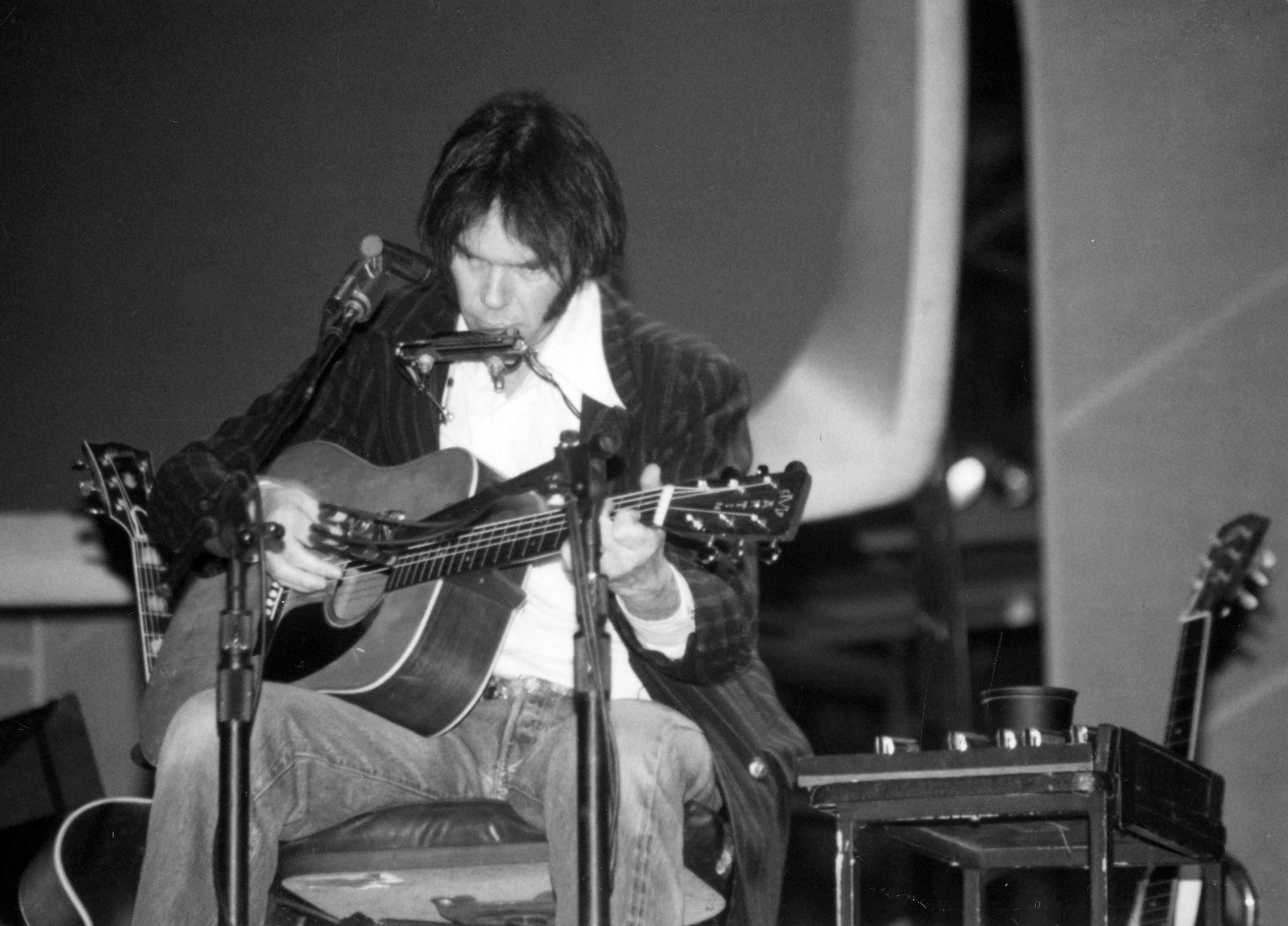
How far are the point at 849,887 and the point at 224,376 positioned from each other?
1.97 metres

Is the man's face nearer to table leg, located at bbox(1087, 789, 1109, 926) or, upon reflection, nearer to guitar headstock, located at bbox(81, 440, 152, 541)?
guitar headstock, located at bbox(81, 440, 152, 541)

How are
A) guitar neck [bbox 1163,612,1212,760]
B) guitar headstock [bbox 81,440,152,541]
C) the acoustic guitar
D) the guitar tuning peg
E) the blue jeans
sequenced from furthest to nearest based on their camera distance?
1. guitar headstock [bbox 81,440,152,541]
2. the guitar tuning peg
3. guitar neck [bbox 1163,612,1212,760]
4. the acoustic guitar
5. the blue jeans

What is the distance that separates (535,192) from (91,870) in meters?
1.39

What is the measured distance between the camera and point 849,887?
2.07 m

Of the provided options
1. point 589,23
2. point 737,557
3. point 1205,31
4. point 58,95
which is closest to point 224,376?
point 58,95

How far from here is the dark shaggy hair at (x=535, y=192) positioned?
2508mm

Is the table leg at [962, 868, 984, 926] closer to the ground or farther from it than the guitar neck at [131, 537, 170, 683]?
closer to the ground

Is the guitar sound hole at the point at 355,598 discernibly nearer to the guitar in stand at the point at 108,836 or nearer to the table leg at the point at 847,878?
the guitar in stand at the point at 108,836

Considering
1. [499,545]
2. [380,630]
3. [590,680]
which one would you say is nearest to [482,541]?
[499,545]

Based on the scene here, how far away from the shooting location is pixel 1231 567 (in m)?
2.64

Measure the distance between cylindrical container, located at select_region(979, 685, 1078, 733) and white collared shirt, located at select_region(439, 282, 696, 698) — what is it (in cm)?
45

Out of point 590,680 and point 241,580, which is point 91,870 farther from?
point 590,680

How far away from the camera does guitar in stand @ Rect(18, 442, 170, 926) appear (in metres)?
2.60

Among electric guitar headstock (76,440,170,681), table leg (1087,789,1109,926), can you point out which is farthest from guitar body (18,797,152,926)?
table leg (1087,789,1109,926)
